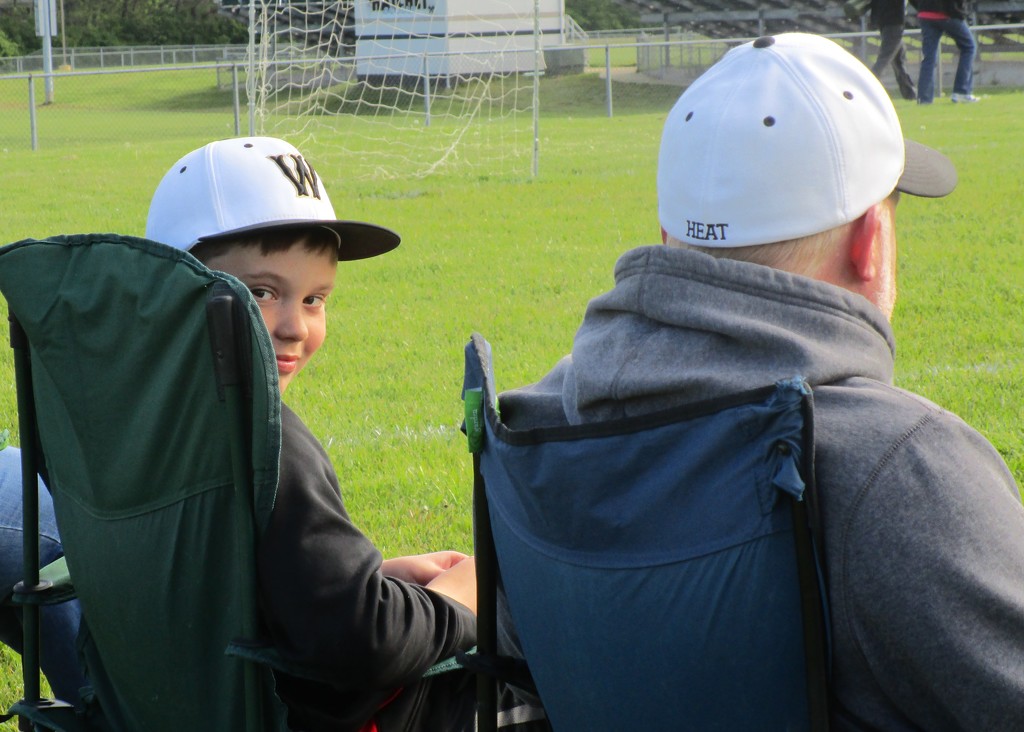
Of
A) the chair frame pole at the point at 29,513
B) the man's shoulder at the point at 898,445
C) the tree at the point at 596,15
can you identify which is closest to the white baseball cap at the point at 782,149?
the man's shoulder at the point at 898,445

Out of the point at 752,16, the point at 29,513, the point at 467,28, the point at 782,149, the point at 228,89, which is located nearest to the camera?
the point at 782,149

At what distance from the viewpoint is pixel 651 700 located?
5.11 feet

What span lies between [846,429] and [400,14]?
27986 mm

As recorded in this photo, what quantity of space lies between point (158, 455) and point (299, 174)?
0.79 meters

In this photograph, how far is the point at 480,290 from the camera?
698 cm

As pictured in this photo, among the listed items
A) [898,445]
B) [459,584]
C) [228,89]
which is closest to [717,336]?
[898,445]

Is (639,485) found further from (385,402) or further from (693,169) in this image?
(385,402)

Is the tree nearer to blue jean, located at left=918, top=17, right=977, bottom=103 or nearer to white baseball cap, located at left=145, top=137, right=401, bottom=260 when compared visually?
blue jean, located at left=918, top=17, right=977, bottom=103

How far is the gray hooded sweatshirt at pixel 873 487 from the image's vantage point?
136 centimetres

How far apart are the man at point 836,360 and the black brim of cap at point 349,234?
2.35 feet

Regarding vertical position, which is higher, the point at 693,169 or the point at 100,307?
the point at 693,169

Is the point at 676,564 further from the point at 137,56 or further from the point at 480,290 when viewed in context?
Result: the point at 137,56

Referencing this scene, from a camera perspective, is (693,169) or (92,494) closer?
(693,169)

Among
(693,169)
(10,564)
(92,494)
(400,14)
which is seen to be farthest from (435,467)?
(400,14)
